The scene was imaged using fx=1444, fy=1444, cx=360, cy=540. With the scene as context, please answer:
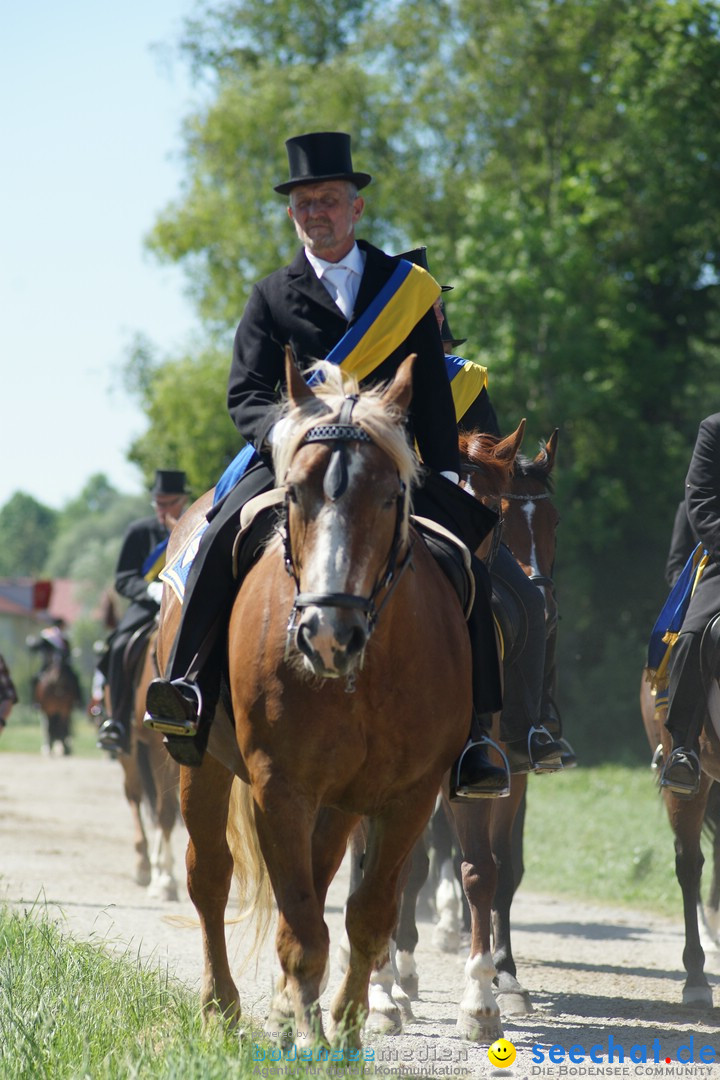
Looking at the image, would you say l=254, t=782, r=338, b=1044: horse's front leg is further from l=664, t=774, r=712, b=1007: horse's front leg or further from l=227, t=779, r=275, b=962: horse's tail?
l=664, t=774, r=712, b=1007: horse's front leg

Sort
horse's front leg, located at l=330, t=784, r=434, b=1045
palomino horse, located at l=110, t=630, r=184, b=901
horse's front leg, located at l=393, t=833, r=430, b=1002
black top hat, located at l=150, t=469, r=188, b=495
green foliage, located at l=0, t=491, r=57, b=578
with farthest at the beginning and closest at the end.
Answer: green foliage, located at l=0, t=491, r=57, b=578 → black top hat, located at l=150, t=469, r=188, b=495 → palomino horse, located at l=110, t=630, r=184, b=901 → horse's front leg, located at l=393, t=833, r=430, b=1002 → horse's front leg, located at l=330, t=784, r=434, b=1045

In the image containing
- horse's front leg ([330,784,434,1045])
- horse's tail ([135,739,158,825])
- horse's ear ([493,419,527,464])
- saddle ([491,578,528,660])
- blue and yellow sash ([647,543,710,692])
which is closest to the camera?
horse's front leg ([330,784,434,1045])

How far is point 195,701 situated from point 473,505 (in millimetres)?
1504

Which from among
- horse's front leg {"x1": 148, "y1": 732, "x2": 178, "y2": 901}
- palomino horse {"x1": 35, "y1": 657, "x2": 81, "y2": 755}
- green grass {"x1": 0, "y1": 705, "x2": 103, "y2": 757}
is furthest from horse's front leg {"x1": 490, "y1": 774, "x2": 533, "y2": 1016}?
palomino horse {"x1": 35, "y1": 657, "x2": 81, "y2": 755}

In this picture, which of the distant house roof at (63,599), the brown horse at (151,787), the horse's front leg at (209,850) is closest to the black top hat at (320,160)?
the horse's front leg at (209,850)

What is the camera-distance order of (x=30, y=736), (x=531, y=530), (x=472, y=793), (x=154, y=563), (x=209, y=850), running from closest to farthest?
1. (x=472, y=793)
2. (x=209, y=850)
3. (x=531, y=530)
4. (x=154, y=563)
5. (x=30, y=736)

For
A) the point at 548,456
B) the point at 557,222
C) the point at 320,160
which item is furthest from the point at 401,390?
the point at 557,222

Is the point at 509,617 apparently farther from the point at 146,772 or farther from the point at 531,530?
the point at 146,772

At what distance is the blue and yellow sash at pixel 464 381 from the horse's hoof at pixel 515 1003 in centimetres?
320

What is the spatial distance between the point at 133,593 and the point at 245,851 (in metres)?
6.91

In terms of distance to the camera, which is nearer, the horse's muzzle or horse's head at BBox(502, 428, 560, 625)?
the horse's muzzle

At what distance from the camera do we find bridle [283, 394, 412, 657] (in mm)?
4770

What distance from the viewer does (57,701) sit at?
35.0 m

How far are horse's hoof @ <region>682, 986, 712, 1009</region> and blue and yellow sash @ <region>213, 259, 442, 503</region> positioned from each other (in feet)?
13.2
